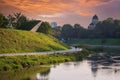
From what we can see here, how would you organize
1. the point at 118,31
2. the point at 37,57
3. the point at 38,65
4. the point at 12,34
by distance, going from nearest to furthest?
the point at 38,65 < the point at 37,57 < the point at 12,34 < the point at 118,31

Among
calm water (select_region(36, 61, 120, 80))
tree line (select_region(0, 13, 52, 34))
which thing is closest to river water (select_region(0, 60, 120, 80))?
calm water (select_region(36, 61, 120, 80))

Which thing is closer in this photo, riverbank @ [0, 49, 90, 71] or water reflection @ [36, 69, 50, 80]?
water reflection @ [36, 69, 50, 80]

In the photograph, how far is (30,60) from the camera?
182 ft

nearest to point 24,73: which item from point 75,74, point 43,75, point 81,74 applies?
point 43,75

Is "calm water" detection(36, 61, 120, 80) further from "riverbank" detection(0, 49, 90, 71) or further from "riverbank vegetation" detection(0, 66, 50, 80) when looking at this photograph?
"riverbank" detection(0, 49, 90, 71)

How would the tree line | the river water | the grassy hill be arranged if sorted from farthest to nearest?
the tree line
the grassy hill
the river water

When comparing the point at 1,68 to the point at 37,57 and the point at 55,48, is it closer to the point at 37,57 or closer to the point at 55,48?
the point at 37,57

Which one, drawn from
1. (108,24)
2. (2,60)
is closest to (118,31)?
(108,24)

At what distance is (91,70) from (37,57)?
41.1ft

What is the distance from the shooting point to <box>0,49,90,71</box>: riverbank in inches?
1959

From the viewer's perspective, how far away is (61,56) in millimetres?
64438

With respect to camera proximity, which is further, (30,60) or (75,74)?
(30,60)

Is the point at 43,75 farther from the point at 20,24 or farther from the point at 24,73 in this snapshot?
the point at 20,24

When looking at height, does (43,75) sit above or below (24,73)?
below
